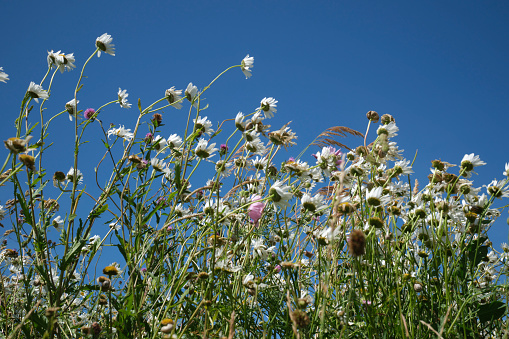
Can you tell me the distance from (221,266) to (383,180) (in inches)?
35.4

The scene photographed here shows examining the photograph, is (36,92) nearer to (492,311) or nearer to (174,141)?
(174,141)

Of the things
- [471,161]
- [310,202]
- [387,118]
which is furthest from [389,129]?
[310,202]

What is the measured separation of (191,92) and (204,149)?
335 mm

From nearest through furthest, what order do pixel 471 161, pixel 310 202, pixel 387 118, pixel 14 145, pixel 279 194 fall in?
pixel 14 145 → pixel 279 194 → pixel 310 202 → pixel 471 161 → pixel 387 118

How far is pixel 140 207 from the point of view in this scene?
146 cm

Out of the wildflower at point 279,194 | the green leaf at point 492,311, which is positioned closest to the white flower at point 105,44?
the wildflower at point 279,194

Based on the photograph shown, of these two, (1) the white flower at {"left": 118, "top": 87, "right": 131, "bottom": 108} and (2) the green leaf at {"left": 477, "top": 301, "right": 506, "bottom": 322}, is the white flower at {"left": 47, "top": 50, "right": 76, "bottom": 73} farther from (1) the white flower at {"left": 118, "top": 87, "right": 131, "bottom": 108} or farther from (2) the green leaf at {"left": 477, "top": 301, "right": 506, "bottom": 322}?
(2) the green leaf at {"left": 477, "top": 301, "right": 506, "bottom": 322}

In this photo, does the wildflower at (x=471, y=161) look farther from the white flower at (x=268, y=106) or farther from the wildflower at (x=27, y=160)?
the wildflower at (x=27, y=160)

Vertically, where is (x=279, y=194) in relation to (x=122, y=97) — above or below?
below

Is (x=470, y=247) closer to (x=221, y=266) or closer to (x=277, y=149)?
(x=277, y=149)

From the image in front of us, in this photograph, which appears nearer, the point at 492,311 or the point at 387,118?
the point at 492,311

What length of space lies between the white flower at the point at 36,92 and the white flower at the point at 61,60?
0.25 m

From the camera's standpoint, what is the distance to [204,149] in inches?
69.9

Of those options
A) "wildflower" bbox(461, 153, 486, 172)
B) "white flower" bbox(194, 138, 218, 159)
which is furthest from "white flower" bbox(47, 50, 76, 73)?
"wildflower" bbox(461, 153, 486, 172)
